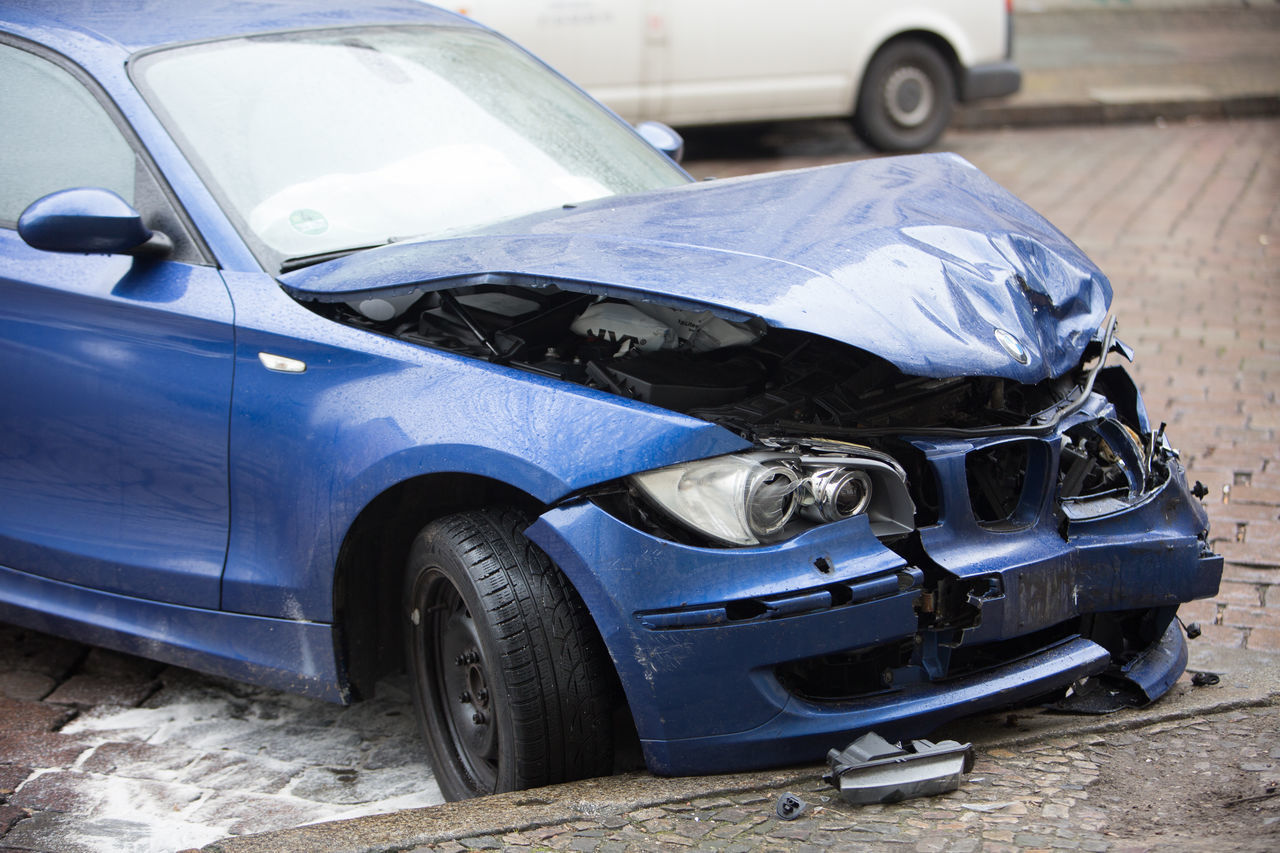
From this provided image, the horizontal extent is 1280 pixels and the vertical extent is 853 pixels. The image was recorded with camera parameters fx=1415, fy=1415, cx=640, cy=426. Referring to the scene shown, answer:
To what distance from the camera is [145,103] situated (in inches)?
137

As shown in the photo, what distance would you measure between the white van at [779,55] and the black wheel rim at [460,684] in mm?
7111

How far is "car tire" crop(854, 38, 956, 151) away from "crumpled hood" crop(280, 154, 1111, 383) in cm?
743

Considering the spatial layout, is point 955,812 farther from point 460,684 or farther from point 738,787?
point 460,684

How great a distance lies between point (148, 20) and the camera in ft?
12.5

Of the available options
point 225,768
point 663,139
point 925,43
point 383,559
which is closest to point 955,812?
point 383,559

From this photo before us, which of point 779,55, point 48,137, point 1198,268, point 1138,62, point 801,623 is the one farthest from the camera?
point 1138,62

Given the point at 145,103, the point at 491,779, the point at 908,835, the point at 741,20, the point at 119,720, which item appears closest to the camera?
the point at 908,835

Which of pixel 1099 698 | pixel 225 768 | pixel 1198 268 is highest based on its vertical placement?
pixel 1099 698

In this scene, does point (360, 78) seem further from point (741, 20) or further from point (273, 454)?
point (741, 20)

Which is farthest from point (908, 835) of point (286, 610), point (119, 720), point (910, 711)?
point (119, 720)

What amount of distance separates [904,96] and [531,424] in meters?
8.72

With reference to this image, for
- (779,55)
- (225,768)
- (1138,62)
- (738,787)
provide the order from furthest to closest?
(1138,62) < (779,55) < (225,768) < (738,787)

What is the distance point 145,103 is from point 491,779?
1.85 m

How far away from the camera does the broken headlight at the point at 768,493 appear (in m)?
2.68
